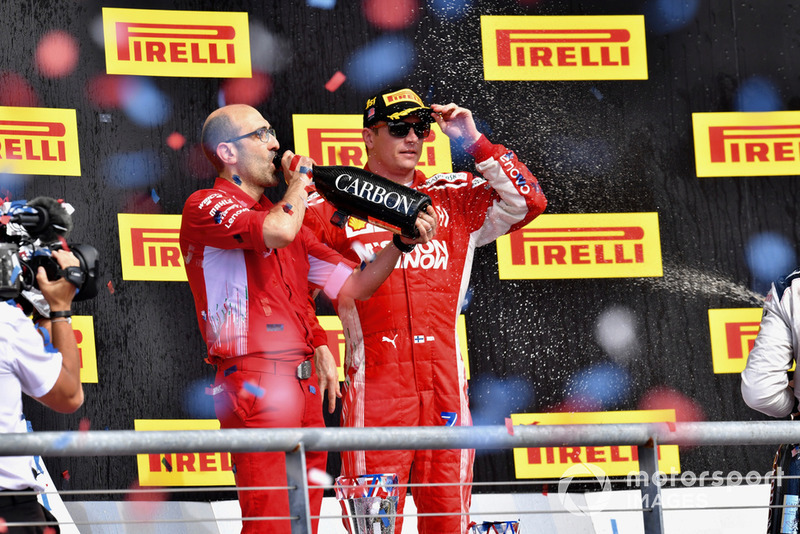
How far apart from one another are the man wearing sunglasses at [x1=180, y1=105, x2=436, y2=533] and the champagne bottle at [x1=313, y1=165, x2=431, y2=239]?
0.04m

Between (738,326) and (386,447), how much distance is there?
2331 mm

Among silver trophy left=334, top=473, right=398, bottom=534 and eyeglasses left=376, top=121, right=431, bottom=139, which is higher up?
eyeglasses left=376, top=121, right=431, bottom=139

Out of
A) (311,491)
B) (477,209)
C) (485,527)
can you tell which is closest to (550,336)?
(477,209)

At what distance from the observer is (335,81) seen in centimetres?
364

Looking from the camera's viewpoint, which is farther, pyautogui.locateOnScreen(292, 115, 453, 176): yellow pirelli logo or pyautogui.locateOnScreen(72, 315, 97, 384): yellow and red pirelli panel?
pyautogui.locateOnScreen(292, 115, 453, 176): yellow pirelli logo

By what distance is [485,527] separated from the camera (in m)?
2.73

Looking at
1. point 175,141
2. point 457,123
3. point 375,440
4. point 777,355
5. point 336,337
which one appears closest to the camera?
point 375,440

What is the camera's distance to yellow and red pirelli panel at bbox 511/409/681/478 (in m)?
3.65

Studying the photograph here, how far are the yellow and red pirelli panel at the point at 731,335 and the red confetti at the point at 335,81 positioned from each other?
4.96 feet

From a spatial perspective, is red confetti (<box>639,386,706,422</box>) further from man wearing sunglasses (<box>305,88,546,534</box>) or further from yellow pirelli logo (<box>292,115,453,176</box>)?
yellow pirelli logo (<box>292,115,453,176</box>)

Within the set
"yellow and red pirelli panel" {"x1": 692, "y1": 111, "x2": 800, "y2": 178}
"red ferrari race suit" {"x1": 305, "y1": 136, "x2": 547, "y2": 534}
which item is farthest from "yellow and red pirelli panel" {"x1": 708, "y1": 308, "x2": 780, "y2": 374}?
"red ferrari race suit" {"x1": 305, "y1": 136, "x2": 547, "y2": 534}

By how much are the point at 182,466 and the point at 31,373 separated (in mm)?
1563

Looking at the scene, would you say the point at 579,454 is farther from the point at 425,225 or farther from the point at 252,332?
the point at 252,332

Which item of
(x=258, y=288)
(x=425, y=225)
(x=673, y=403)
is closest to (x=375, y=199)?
(x=425, y=225)
